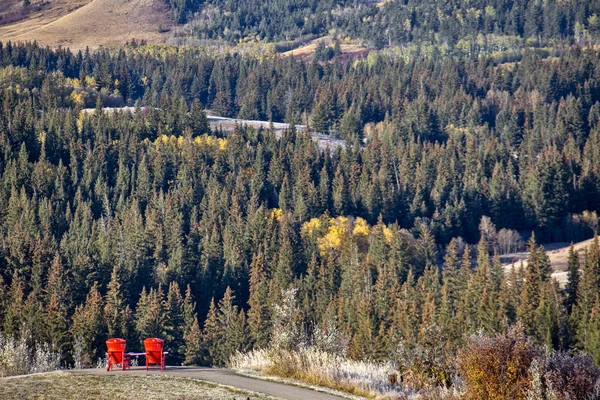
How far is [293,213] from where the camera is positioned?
636 feet

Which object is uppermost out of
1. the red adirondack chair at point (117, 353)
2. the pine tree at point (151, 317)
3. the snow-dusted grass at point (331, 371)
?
the red adirondack chair at point (117, 353)

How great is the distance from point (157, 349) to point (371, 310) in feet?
282

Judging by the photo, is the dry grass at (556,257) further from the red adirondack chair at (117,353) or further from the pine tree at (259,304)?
the red adirondack chair at (117,353)

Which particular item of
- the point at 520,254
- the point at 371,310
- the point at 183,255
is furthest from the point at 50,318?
the point at 520,254

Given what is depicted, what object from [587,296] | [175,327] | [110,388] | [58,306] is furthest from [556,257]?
[110,388]

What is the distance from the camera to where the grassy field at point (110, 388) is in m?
25.2

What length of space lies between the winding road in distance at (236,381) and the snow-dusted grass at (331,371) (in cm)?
89

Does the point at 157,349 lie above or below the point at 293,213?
above

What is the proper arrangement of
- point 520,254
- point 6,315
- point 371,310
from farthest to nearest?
point 520,254 → point 371,310 → point 6,315

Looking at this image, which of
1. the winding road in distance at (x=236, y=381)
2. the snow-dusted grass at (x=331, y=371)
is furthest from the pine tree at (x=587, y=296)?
the winding road in distance at (x=236, y=381)

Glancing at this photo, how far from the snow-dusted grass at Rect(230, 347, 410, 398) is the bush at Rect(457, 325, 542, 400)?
2657mm

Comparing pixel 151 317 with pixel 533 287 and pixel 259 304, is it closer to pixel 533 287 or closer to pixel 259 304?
pixel 259 304

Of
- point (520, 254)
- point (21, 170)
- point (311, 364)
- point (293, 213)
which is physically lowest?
point (520, 254)

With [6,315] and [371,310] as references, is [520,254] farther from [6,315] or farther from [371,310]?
[6,315]
